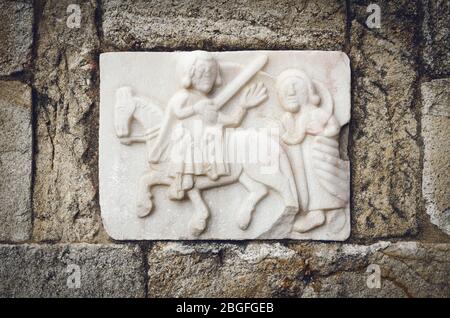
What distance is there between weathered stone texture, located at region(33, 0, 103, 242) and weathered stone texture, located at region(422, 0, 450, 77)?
1.50m

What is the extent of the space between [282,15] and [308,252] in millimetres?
1072

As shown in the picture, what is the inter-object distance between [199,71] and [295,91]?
1.40ft

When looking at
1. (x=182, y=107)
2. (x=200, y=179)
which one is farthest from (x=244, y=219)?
(x=182, y=107)

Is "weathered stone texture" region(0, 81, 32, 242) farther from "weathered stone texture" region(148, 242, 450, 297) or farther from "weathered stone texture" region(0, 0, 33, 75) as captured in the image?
"weathered stone texture" region(148, 242, 450, 297)

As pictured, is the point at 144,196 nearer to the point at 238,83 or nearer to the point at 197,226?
the point at 197,226

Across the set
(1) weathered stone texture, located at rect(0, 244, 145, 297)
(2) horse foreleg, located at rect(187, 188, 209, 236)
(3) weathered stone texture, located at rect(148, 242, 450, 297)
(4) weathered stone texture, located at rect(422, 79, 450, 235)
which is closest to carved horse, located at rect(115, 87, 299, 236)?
(2) horse foreleg, located at rect(187, 188, 209, 236)

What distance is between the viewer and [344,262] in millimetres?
2861

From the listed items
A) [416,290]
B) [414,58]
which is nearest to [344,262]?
[416,290]

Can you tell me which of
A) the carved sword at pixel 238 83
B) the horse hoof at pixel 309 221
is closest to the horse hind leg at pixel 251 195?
the horse hoof at pixel 309 221

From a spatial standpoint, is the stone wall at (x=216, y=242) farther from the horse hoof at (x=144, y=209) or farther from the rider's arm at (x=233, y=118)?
the rider's arm at (x=233, y=118)

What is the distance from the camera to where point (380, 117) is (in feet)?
9.49

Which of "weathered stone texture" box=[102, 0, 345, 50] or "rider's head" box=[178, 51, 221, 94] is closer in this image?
"rider's head" box=[178, 51, 221, 94]

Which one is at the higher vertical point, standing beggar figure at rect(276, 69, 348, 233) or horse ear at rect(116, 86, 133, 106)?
horse ear at rect(116, 86, 133, 106)

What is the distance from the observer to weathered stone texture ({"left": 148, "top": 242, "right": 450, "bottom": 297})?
285 centimetres
